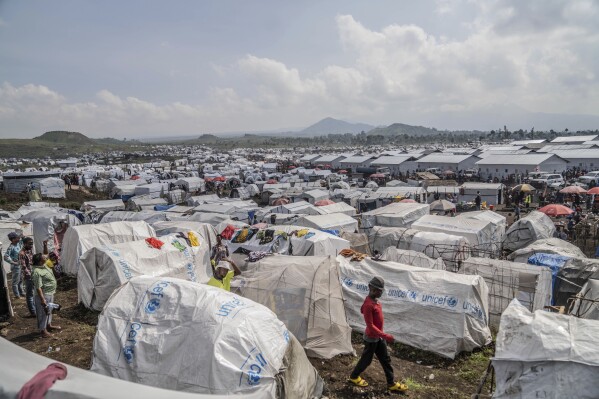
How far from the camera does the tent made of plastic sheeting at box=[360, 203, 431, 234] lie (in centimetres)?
2076

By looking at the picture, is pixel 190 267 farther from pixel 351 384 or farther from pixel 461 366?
pixel 461 366

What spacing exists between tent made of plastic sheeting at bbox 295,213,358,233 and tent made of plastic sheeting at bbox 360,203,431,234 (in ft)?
3.66

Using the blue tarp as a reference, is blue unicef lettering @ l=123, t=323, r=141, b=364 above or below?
above

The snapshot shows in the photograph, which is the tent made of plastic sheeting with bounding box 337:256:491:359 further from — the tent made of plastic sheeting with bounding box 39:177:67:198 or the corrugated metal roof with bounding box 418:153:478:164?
the corrugated metal roof with bounding box 418:153:478:164

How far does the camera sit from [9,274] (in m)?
13.6

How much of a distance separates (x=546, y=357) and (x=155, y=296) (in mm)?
4903

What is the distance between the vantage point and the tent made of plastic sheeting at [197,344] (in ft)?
15.2

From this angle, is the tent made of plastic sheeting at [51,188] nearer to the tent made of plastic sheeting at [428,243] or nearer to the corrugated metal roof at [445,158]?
the tent made of plastic sheeting at [428,243]

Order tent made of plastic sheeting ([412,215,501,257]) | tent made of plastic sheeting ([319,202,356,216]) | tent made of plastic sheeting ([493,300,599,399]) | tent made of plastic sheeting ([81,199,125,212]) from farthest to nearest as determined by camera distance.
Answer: tent made of plastic sheeting ([81,199,125,212]) → tent made of plastic sheeting ([319,202,356,216]) → tent made of plastic sheeting ([412,215,501,257]) → tent made of plastic sheeting ([493,300,599,399])

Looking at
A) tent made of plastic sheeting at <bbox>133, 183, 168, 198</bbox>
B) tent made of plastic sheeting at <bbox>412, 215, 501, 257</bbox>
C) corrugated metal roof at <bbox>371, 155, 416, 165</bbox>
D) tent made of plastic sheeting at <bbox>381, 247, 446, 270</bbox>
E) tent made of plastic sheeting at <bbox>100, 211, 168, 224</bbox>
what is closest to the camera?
tent made of plastic sheeting at <bbox>381, 247, 446, 270</bbox>

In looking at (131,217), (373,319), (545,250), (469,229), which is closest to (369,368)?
(373,319)

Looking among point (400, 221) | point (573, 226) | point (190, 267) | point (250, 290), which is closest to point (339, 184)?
point (400, 221)

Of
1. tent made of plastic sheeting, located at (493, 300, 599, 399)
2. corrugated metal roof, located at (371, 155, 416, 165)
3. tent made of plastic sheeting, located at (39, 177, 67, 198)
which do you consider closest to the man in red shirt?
tent made of plastic sheeting, located at (493, 300, 599, 399)

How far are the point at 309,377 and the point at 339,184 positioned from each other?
34275mm
